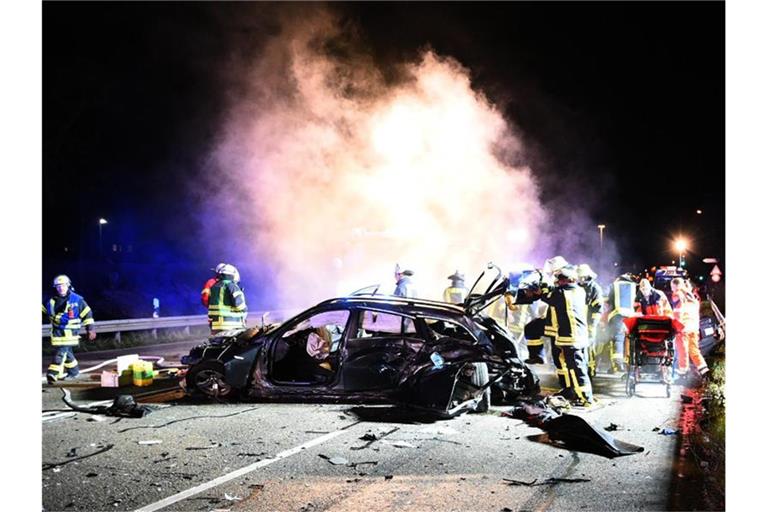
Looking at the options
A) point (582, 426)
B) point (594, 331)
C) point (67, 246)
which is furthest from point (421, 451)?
point (67, 246)

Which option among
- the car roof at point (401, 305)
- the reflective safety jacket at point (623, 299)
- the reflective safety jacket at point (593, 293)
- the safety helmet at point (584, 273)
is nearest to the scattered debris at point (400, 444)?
the car roof at point (401, 305)

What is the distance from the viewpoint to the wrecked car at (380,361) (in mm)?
6992

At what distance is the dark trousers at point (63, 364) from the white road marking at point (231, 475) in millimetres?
5148

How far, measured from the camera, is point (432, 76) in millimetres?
17047

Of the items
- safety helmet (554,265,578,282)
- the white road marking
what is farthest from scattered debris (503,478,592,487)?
safety helmet (554,265,578,282)

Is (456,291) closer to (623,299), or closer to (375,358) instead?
(623,299)

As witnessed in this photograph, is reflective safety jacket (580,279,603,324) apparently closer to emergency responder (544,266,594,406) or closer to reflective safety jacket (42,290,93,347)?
emergency responder (544,266,594,406)

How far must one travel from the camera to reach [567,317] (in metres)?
7.79

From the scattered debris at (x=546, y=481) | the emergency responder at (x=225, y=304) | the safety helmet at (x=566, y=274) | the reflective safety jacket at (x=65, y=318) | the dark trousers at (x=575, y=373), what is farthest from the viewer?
the emergency responder at (x=225, y=304)

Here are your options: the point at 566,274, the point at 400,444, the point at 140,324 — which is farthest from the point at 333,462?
the point at 140,324

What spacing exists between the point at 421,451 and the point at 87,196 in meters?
38.7

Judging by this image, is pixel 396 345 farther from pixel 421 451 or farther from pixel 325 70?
pixel 325 70

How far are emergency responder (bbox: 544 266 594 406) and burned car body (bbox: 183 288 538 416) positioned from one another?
0.73 metres

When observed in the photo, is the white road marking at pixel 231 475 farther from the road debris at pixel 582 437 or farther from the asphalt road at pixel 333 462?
the road debris at pixel 582 437
